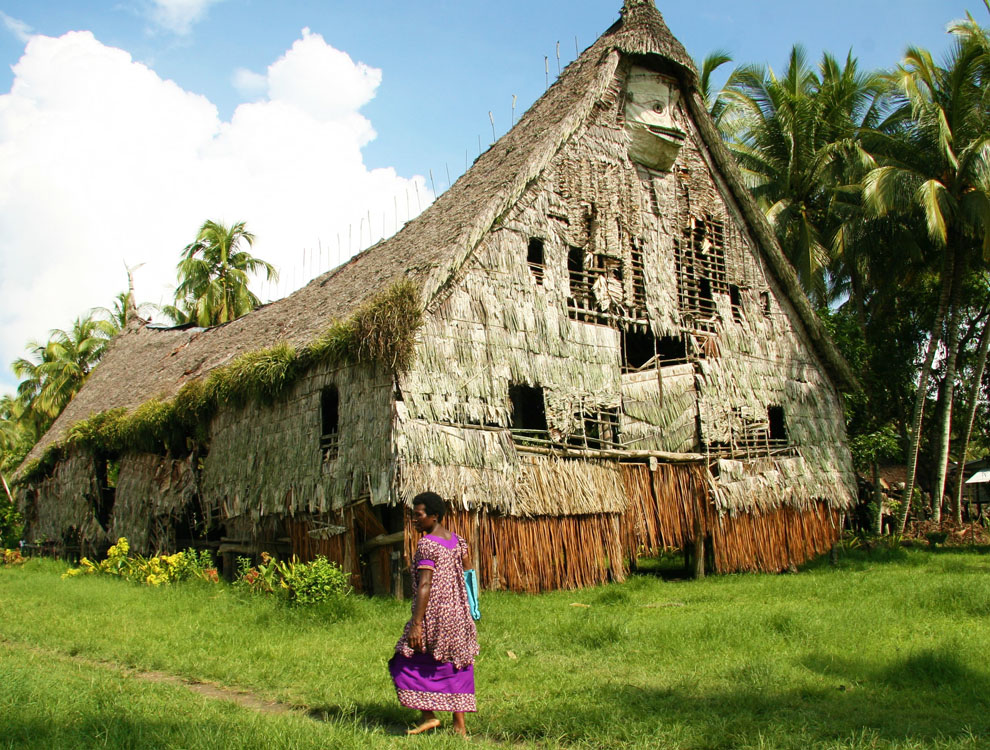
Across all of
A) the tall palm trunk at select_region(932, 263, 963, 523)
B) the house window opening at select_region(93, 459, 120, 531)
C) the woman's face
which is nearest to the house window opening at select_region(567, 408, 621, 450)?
the woman's face

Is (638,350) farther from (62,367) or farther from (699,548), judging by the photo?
(62,367)

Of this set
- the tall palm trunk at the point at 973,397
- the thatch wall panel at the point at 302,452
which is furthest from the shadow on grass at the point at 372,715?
the tall palm trunk at the point at 973,397

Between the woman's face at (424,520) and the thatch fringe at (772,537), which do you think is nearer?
the woman's face at (424,520)

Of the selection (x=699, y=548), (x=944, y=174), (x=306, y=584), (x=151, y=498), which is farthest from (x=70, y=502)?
(x=944, y=174)

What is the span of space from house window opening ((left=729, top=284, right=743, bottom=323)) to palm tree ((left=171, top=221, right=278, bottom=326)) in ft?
62.3

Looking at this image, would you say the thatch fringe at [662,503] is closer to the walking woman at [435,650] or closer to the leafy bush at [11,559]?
the walking woman at [435,650]

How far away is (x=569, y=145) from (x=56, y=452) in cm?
1402

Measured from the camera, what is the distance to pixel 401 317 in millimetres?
11062

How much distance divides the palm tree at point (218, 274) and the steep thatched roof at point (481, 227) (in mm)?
11011

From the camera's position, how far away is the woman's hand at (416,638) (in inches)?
207

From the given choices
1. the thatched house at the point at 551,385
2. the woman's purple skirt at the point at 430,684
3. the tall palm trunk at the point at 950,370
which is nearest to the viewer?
the woman's purple skirt at the point at 430,684

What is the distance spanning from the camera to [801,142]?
22.0m

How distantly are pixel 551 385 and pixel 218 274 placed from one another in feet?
68.7

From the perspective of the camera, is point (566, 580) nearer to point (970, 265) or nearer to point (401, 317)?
point (401, 317)
